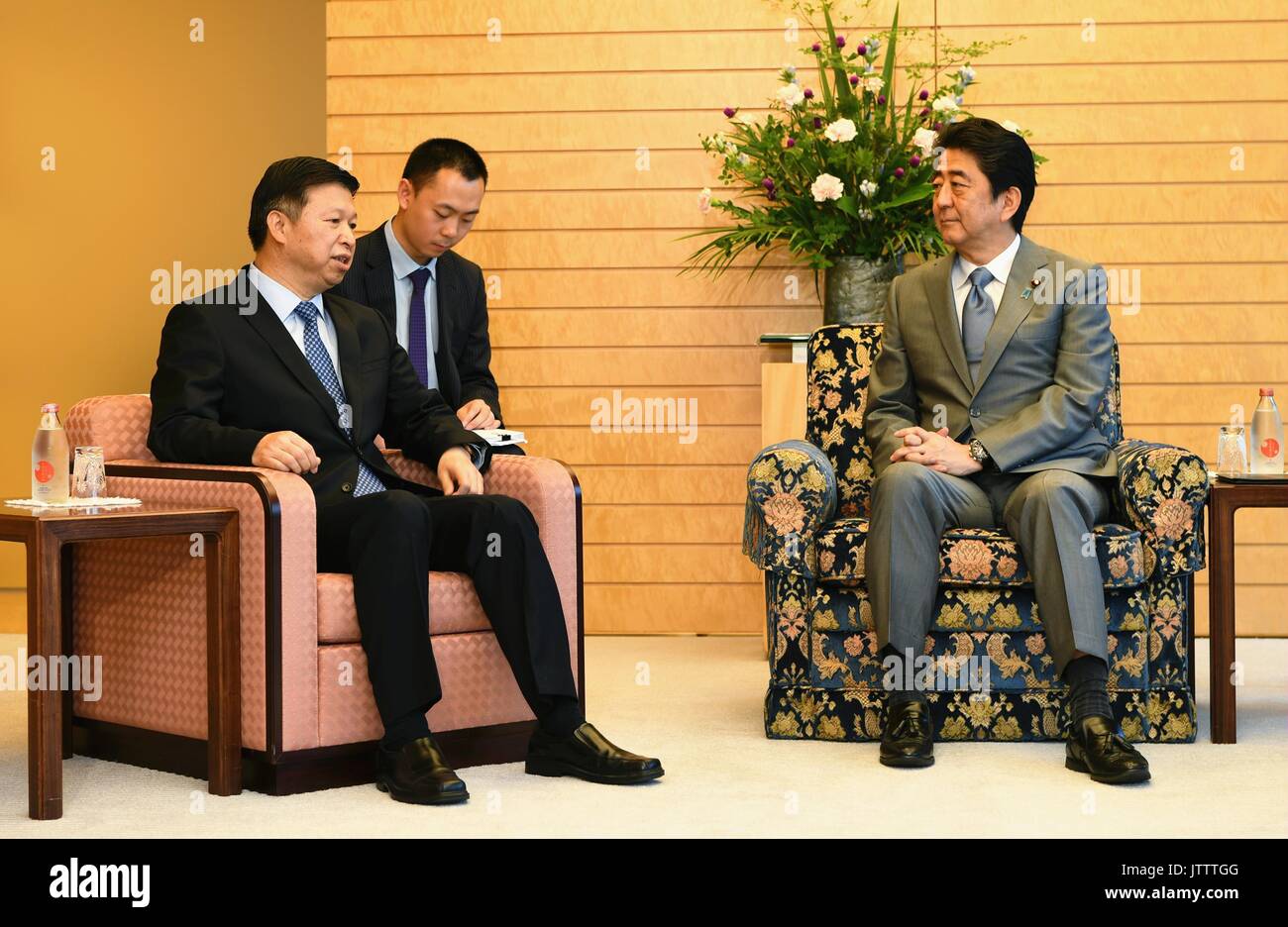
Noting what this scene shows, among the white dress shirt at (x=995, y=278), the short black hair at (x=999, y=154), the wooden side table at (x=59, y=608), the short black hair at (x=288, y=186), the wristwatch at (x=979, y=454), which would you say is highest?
the short black hair at (x=999, y=154)

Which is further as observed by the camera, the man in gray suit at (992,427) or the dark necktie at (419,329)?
the dark necktie at (419,329)

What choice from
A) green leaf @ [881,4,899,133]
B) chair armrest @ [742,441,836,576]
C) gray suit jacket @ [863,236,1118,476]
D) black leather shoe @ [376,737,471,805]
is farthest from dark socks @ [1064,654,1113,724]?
green leaf @ [881,4,899,133]

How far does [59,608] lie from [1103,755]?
1978 mm

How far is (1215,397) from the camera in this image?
4797 mm

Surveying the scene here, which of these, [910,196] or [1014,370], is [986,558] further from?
[910,196]

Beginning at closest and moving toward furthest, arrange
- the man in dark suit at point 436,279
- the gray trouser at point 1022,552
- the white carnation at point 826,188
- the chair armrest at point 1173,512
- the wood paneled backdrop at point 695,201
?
the gray trouser at point 1022,552 → the chair armrest at point 1173,512 → the man in dark suit at point 436,279 → the white carnation at point 826,188 → the wood paneled backdrop at point 695,201

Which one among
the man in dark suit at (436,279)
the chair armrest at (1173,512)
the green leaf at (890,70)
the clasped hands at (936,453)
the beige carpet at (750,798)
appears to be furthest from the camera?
the green leaf at (890,70)

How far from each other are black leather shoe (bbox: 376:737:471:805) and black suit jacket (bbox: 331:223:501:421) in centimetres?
131

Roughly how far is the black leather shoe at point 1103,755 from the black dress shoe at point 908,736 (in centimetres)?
28

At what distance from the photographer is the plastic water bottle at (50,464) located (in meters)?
2.78

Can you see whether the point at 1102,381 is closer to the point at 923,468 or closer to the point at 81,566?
the point at 923,468

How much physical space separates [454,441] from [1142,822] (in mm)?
1623

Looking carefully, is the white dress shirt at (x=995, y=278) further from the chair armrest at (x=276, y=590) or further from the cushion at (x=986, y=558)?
the chair armrest at (x=276, y=590)

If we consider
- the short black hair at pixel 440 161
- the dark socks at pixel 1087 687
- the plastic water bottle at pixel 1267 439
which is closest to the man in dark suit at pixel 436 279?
the short black hair at pixel 440 161
